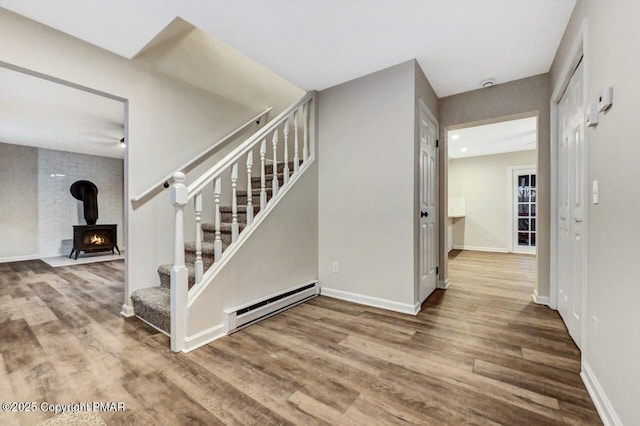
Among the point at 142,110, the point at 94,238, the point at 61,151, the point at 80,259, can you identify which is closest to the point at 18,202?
the point at 61,151

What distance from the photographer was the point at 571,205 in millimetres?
2156

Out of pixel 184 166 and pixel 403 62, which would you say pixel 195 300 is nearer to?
pixel 184 166

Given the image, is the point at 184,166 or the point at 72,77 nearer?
the point at 72,77

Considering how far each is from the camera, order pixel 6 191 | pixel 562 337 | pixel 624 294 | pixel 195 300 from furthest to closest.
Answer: pixel 6 191
pixel 562 337
pixel 195 300
pixel 624 294

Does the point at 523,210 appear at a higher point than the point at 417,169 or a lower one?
lower

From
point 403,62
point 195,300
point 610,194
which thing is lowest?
point 195,300

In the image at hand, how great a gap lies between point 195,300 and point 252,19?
6.91 feet

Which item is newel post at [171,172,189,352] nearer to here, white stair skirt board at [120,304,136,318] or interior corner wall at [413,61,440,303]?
white stair skirt board at [120,304,136,318]

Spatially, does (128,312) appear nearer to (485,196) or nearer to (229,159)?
(229,159)

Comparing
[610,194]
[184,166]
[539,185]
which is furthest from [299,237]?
[539,185]

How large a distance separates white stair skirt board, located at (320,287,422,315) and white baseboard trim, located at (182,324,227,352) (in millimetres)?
1309

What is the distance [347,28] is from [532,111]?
2.20 m

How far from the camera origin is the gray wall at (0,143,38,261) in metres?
5.34

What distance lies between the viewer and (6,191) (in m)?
5.36
